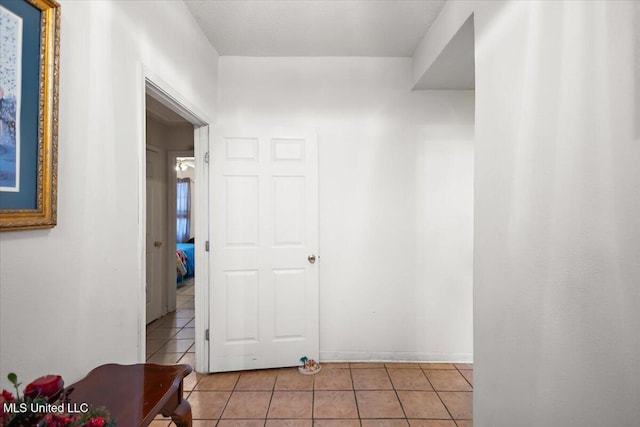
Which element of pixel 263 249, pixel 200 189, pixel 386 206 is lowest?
pixel 263 249

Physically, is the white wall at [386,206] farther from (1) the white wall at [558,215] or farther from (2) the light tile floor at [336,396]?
(1) the white wall at [558,215]

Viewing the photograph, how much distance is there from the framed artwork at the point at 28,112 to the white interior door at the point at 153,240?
2.98m

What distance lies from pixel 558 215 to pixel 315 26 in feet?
6.78

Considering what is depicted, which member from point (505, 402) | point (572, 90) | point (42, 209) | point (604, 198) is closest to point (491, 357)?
point (505, 402)

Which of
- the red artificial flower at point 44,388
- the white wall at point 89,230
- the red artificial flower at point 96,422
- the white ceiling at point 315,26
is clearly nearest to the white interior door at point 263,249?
the white ceiling at point 315,26

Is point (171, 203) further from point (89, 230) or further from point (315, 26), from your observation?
point (89, 230)

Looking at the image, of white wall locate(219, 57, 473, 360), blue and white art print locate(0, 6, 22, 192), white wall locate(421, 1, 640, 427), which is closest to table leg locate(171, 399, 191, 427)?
blue and white art print locate(0, 6, 22, 192)

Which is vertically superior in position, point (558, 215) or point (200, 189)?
point (200, 189)

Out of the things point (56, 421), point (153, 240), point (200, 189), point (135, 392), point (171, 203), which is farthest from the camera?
point (171, 203)

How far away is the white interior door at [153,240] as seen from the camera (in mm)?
3807

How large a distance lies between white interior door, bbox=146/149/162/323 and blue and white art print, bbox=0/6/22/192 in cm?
307

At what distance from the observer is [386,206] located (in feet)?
9.39

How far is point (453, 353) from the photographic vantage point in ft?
9.32

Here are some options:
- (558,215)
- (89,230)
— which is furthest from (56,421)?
(558,215)
